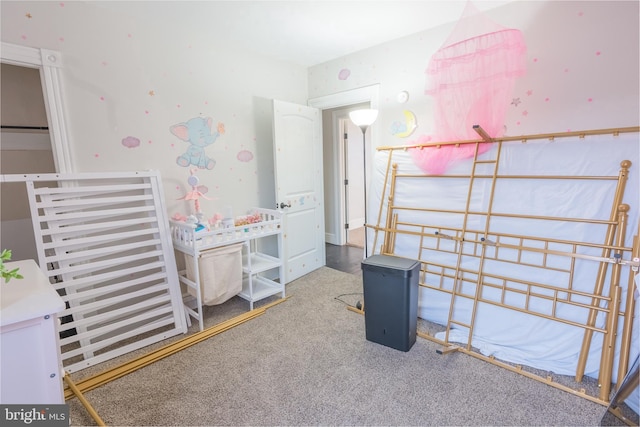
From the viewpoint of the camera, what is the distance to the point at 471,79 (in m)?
2.14

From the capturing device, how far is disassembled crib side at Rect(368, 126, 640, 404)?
5.77 ft

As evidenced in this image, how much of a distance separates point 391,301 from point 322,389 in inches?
29.3

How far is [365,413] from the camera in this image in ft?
5.42

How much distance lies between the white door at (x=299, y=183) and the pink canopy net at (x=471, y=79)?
1.47 m

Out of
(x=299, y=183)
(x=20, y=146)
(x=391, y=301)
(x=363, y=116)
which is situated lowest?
(x=391, y=301)

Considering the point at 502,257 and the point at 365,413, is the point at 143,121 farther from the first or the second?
the point at 502,257

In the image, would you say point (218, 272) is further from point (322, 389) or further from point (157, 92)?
point (157, 92)

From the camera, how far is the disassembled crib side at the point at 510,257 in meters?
1.76

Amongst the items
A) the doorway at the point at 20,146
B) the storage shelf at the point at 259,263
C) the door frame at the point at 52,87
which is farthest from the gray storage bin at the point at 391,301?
the doorway at the point at 20,146

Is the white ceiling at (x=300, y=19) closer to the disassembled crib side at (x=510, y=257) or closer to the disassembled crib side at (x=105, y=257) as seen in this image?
the disassembled crib side at (x=510, y=257)

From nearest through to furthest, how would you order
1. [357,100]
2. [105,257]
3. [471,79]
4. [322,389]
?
[322,389]
[471,79]
[105,257]
[357,100]

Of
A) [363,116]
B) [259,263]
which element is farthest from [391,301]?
[363,116]

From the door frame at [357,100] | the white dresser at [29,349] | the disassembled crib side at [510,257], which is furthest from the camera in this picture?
the door frame at [357,100]

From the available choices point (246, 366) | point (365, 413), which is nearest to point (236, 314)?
point (246, 366)
